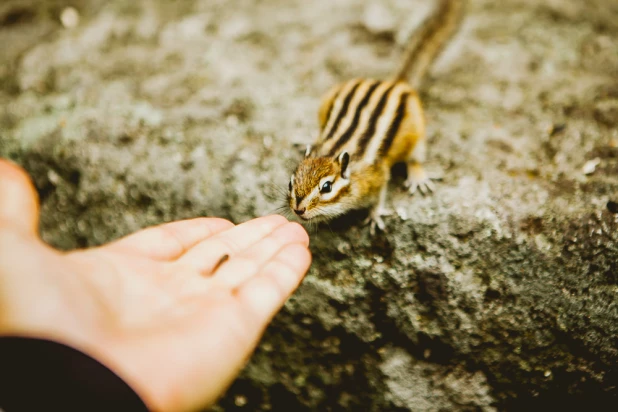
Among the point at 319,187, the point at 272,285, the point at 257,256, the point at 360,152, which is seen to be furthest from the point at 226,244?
the point at 360,152

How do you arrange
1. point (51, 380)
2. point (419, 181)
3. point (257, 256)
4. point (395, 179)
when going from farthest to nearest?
point (395, 179) → point (419, 181) → point (257, 256) → point (51, 380)

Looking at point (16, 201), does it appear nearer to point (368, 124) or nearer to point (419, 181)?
point (368, 124)

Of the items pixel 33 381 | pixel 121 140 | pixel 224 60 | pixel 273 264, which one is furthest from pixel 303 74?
pixel 33 381

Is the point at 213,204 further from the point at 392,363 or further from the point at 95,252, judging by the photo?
the point at 392,363

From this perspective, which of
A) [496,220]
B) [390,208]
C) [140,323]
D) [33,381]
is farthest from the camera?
[390,208]

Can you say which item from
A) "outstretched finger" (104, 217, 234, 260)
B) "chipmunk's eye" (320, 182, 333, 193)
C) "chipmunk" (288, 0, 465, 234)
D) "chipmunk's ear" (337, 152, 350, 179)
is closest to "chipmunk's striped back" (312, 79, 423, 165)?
"chipmunk" (288, 0, 465, 234)

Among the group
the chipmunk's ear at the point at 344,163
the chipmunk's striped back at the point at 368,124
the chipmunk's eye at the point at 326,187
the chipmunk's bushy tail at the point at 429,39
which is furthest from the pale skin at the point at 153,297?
the chipmunk's bushy tail at the point at 429,39

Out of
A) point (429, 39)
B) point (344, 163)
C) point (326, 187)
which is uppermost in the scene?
point (429, 39)
